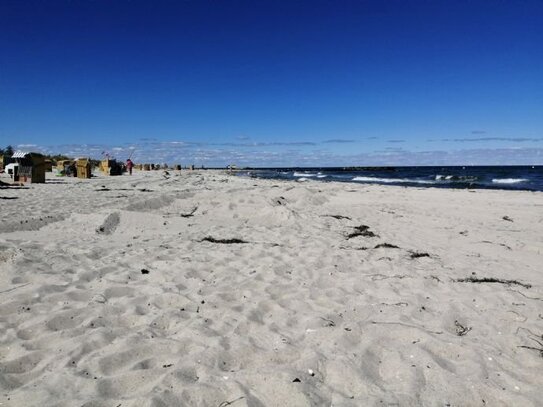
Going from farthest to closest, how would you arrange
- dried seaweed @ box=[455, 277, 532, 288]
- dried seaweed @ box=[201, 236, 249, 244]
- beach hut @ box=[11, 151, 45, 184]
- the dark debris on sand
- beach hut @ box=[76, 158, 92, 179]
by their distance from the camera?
beach hut @ box=[76, 158, 92, 179] < beach hut @ box=[11, 151, 45, 184] < the dark debris on sand < dried seaweed @ box=[201, 236, 249, 244] < dried seaweed @ box=[455, 277, 532, 288]

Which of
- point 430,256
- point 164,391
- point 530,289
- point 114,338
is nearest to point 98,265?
point 114,338

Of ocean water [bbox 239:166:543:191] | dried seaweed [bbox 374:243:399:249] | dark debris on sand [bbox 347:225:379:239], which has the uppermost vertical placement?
ocean water [bbox 239:166:543:191]

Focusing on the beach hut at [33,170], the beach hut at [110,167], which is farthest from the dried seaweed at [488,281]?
the beach hut at [110,167]

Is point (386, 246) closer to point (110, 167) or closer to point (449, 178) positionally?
point (110, 167)

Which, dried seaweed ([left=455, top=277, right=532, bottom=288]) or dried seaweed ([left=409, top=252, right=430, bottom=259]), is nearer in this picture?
dried seaweed ([left=455, top=277, right=532, bottom=288])

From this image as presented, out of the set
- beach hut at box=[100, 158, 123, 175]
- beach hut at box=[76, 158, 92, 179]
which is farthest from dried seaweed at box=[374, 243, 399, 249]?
beach hut at box=[100, 158, 123, 175]

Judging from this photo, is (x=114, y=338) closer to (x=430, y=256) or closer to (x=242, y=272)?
(x=242, y=272)

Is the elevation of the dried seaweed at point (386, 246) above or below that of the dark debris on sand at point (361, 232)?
below

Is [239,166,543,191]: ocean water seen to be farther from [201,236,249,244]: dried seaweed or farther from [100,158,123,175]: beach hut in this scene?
[201,236,249,244]: dried seaweed

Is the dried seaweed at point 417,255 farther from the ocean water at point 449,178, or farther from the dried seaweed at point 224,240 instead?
the ocean water at point 449,178

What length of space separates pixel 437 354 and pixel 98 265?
14.0 ft

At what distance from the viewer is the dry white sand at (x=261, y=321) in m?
2.71

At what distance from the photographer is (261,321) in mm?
3850

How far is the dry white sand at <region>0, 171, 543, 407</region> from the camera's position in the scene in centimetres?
271
